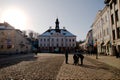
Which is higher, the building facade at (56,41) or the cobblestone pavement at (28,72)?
the building facade at (56,41)

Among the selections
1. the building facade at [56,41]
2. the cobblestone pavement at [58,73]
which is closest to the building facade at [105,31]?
the cobblestone pavement at [58,73]

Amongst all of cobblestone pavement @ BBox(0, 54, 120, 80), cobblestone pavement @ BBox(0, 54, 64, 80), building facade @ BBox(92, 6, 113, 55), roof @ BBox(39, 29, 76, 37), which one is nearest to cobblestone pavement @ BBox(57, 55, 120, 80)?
cobblestone pavement @ BBox(0, 54, 120, 80)

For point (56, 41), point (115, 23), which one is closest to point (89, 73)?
point (115, 23)

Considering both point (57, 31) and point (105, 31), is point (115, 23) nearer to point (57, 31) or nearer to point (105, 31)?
point (105, 31)

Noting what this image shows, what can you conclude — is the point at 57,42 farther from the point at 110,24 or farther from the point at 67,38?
the point at 110,24

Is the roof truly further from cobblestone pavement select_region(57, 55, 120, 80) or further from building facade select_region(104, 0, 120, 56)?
cobblestone pavement select_region(57, 55, 120, 80)

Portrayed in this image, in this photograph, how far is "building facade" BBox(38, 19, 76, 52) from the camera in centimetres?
9238

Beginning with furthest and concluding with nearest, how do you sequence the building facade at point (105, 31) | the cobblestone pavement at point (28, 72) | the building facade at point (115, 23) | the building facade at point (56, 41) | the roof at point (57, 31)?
the roof at point (57, 31)
the building facade at point (56, 41)
the building facade at point (105, 31)
the building facade at point (115, 23)
the cobblestone pavement at point (28, 72)

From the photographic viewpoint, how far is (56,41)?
9275 cm

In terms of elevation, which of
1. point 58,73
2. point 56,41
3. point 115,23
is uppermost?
point 115,23

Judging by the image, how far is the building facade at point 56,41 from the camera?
92.4m

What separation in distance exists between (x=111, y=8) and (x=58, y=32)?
59.1m

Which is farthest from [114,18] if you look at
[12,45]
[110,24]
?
[12,45]

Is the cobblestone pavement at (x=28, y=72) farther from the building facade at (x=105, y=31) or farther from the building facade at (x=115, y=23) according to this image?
the building facade at (x=105, y=31)
